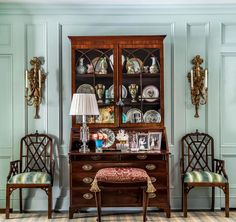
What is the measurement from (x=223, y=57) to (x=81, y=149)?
2146mm

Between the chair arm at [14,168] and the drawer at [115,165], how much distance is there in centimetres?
75

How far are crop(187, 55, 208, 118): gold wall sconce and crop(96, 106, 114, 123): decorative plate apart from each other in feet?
3.43

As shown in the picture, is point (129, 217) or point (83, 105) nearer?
point (83, 105)

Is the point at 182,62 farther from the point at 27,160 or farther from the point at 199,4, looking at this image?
the point at 27,160

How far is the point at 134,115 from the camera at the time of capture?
530 cm

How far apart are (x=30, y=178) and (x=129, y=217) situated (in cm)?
125

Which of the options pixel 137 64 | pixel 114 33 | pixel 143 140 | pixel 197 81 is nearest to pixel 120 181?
pixel 143 140

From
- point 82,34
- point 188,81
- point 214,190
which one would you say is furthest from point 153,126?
point 82,34

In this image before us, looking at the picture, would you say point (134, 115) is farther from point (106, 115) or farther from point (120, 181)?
point (120, 181)

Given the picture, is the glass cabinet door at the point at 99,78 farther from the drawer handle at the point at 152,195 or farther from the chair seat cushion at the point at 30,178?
the drawer handle at the point at 152,195

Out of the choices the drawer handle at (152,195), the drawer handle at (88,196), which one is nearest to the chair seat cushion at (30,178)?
the drawer handle at (88,196)

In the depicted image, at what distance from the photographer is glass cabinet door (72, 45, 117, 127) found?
5.25m

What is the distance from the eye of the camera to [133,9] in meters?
5.43

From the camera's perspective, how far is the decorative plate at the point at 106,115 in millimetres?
5281
